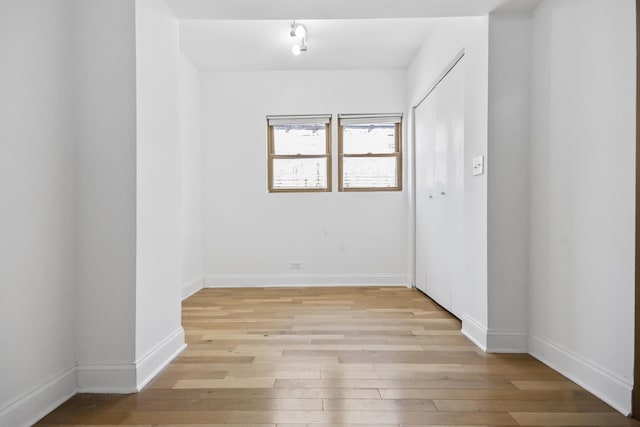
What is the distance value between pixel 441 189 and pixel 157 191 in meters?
2.55

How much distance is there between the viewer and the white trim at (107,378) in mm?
1896

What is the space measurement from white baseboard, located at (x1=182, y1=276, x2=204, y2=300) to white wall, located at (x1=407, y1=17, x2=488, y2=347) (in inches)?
113

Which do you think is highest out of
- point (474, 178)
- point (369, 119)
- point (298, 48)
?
point (298, 48)

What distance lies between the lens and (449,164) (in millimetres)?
3318

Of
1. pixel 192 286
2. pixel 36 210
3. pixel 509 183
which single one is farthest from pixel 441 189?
pixel 36 210

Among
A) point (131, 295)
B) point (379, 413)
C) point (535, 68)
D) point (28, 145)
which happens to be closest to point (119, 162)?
point (28, 145)

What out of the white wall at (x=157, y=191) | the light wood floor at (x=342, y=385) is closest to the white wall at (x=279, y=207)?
the light wood floor at (x=342, y=385)

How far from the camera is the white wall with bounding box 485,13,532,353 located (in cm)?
238

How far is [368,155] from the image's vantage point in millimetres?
4766

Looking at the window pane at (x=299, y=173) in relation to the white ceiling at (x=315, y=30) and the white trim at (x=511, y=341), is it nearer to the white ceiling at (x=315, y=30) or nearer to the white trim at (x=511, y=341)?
the white ceiling at (x=315, y=30)

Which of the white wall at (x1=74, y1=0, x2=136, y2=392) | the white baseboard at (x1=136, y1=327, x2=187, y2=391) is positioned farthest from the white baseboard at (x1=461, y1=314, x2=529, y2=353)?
the white wall at (x1=74, y1=0, x2=136, y2=392)

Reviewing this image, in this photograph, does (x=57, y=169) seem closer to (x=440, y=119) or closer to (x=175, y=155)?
(x=175, y=155)

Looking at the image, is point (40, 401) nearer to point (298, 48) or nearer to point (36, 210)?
point (36, 210)

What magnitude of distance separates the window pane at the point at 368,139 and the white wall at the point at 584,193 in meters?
2.48
